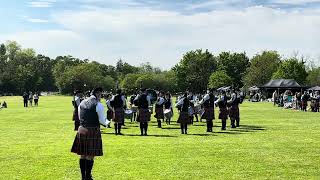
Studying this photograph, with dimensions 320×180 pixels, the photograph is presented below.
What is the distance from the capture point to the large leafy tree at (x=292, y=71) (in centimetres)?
9375

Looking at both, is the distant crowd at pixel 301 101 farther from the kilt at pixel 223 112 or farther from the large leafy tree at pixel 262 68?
the large leafy tree at pixel 262 68

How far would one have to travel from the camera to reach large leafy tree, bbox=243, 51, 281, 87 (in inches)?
3988

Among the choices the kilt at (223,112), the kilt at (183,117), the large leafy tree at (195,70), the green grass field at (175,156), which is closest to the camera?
the green grass field at (175,156)

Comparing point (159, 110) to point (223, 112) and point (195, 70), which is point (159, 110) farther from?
point (195, 70)

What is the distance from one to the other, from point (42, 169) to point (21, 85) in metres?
111

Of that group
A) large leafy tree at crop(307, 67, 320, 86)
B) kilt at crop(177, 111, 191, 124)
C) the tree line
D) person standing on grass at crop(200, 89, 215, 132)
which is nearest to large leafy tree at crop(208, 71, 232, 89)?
the tree line

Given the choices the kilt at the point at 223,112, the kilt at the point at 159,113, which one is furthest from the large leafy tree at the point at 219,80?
the kilt at the point at 223,112

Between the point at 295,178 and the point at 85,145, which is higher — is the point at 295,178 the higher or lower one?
the lower one

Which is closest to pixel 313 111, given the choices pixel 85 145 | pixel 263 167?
pixel 263 167

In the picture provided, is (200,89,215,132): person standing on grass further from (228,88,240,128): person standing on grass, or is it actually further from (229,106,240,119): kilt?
(229,106,240,119): kilt

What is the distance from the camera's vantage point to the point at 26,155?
48.8ft

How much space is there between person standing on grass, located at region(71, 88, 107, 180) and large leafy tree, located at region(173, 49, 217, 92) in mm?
103403

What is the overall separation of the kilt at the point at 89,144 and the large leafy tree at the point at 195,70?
10340 centimetres

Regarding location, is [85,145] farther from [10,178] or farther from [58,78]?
[58,78]
